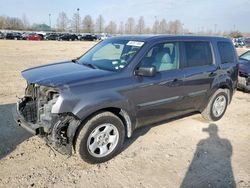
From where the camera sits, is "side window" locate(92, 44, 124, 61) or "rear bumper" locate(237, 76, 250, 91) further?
"rear bumper" locate(237, 76, 250, 91)

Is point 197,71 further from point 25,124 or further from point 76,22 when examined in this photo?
point 76,22

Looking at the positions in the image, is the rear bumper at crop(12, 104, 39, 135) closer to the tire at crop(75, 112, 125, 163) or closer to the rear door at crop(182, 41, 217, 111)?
the tire at crop(75, 112, 125, 163)

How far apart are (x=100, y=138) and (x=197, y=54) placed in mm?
2636

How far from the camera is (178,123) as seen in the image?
569cm

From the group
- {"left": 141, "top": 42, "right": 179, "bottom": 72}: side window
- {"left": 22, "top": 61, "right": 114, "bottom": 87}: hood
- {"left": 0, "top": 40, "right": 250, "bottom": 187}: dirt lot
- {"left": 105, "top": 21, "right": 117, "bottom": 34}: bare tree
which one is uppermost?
{"left": 105, "top": 21, "right": 117, "bottom": 34}: bare tree

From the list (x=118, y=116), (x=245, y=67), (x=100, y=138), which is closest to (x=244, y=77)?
(x=245, y=67)

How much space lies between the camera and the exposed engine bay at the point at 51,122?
3543 mm

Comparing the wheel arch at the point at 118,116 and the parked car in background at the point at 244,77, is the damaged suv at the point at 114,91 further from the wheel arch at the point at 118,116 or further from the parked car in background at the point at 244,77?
the parked car in background at the point at 244,77

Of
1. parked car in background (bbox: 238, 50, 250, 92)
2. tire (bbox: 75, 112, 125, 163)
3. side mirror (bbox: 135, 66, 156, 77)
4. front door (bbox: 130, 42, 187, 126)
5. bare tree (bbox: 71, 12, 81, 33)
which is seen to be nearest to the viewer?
tire (bbox: 75, 112, 125, 163)

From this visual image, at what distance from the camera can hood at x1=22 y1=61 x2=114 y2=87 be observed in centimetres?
361

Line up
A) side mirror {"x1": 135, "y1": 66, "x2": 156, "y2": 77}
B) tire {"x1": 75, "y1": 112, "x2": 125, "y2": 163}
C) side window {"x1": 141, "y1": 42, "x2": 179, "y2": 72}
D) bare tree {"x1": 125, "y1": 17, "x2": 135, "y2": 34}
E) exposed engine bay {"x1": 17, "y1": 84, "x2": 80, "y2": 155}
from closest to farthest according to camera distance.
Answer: exposed engine bay {"x1": 17, "y1": 84, "x2": 80, "y2": 155} → tire {"x1": 75, "y1": 112, "x2": 125, "y2": 163} → side mirror {"x1": 135, "y1": 66, "x2": 156, "y2": 77} → side window {"x1": 141, "y1": 42, "x2": 179, "y2": 72} → bare tree {"x1": 125, "y1": 17, "x2": 135, "y2": 34}

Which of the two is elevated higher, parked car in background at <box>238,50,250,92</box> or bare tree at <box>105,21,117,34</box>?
bare tree at <box>105,21,117,34</box>

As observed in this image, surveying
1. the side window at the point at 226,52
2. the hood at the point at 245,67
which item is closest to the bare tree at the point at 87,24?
the hood at the point at 245,67

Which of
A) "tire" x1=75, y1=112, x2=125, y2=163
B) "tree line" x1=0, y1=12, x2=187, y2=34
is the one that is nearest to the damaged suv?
"tire" x1=75, y1=112, x2=125, y2=163
